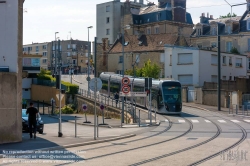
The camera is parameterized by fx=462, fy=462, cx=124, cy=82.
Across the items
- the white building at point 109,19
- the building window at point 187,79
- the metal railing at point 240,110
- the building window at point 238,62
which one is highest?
the white building at point 109,19

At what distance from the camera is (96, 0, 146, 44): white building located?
92.9 m

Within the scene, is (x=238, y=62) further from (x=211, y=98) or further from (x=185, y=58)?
(x=211, y=98)

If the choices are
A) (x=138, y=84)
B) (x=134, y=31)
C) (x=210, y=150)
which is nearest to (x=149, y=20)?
(x=134, y=31)

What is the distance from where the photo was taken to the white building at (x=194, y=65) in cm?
5988

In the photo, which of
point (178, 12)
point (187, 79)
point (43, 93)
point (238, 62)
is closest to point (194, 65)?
point (187, 79)

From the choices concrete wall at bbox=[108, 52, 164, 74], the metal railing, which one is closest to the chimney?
concrete wall at bbox=[108, 52, 164, 74]

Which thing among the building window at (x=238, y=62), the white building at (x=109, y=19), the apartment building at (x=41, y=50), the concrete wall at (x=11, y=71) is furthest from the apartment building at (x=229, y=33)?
the concrete wall at (x=11, y=71)

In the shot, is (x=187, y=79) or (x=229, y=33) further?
(x=229, y=33)

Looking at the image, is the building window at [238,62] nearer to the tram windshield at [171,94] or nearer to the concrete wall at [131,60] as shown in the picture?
the concrete wall at [131,60]

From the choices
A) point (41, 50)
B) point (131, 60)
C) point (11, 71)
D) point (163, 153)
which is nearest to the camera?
point (163, 153)

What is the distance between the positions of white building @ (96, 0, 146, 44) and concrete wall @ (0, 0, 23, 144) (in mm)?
73747

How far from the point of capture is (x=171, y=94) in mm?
42000

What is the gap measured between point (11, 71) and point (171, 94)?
2451 cm

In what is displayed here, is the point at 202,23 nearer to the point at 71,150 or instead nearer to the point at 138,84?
the point at 138,84
